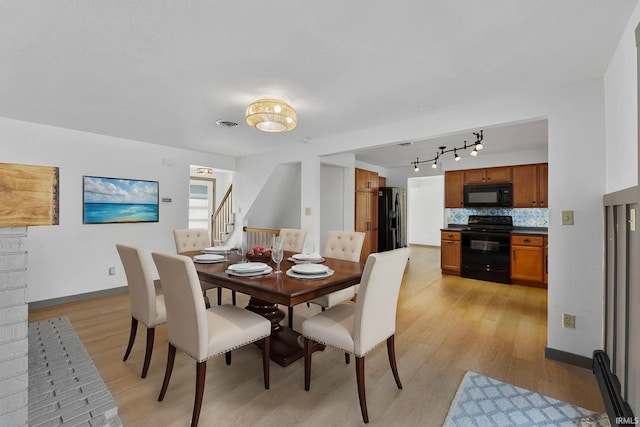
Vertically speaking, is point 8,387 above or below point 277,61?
below

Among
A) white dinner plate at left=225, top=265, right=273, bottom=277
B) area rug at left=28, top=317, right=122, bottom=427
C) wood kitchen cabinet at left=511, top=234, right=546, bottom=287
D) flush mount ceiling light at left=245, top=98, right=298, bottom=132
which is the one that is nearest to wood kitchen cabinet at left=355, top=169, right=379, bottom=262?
wood kitchen cabinet at left=511, top=234, right=546, bottom=287

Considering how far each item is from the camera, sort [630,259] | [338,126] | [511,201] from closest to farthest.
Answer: [630,259]
[338,126]
[511,201]

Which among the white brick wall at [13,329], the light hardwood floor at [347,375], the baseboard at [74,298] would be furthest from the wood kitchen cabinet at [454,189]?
the white brick wall at [13,329]

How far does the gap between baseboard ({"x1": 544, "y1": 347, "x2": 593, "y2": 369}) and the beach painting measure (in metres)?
5.17

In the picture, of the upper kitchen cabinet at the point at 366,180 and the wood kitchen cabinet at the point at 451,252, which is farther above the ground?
the upper kitchen cabinet at the point at 366,180

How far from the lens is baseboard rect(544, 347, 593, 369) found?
223 cm

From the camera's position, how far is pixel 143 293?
6.88 ft

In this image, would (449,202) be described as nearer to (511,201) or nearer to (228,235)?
(511,201)

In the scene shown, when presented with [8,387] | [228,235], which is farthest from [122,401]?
[228,235]

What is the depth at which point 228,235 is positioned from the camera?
18.8 ft

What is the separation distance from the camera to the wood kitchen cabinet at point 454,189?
5691 mm

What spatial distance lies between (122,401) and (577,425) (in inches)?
108

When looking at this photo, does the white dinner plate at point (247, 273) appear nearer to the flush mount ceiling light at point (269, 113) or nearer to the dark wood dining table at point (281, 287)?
the dark wood dining table at point (281, 287)

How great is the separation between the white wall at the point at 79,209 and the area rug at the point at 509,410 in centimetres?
455
